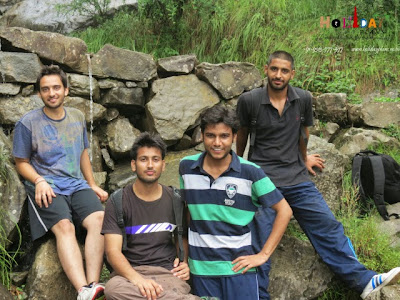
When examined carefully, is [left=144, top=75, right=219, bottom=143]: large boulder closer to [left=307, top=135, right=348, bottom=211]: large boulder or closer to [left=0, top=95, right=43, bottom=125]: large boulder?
[left=0, top=95, right=43, bottom=125]: large boulder

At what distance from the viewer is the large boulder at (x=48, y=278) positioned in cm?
395

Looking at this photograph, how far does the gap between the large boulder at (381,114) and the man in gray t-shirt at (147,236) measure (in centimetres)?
413

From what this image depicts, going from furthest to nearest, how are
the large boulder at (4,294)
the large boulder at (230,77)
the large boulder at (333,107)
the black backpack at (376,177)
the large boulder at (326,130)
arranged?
the large boulder at (333,107) → the large boulder at (326,130) → the large boulder at (230,77) → the black backpack at (376,177) → the large boulder at (4,294)

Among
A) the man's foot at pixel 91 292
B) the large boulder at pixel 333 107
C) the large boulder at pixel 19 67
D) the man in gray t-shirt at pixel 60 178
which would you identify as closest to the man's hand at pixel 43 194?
the man in gray t-shirt at pixel 60 178

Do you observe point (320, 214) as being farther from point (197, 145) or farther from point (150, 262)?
point (197, 145)

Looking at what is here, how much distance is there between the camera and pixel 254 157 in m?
4.38

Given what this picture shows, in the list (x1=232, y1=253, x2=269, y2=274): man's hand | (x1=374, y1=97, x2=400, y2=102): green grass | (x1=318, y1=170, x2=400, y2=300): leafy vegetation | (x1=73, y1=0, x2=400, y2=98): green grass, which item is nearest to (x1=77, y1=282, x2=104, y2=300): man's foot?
(x1=232, y1=253, x2=269, y2=274): man's hand

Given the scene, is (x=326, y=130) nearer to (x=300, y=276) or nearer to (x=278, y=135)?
(x=278, y=135)

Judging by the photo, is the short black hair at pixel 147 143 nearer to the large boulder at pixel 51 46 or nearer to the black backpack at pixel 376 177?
the black backpack at pixel 376 177

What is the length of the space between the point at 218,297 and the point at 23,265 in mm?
1935

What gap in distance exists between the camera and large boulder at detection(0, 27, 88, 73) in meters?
5.83

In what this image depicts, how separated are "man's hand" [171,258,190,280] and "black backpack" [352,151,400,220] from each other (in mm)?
2501

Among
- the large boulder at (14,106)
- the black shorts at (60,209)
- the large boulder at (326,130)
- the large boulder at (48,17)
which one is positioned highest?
the large boulder at (48,17)

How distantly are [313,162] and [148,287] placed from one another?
2.26 m
